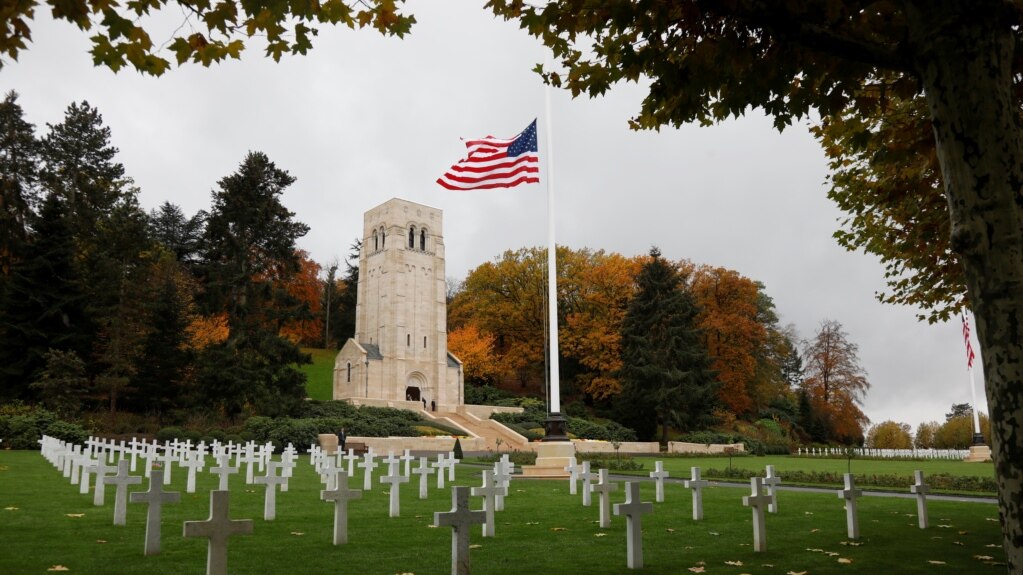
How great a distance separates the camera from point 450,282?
303 ft

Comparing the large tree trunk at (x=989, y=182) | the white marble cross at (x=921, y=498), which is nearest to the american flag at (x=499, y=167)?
the white marble cross at (x=921, y=498)

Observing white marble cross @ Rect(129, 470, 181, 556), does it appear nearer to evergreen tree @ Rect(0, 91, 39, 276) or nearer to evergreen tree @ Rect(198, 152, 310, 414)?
evergreen tree @ Rect(198, 152, 310, 414)

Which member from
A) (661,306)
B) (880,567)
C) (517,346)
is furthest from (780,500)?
(517,346)

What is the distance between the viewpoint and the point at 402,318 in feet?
184

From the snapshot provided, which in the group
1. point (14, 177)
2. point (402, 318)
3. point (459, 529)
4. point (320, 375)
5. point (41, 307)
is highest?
point (14, 177)

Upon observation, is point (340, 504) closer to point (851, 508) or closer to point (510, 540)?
point (510, 540)

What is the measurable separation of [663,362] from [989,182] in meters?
42.6

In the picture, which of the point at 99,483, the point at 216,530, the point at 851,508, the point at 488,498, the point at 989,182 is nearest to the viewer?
the point at 989,182

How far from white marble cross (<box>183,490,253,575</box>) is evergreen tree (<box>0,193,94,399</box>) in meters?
33.8

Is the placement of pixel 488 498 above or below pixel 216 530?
below

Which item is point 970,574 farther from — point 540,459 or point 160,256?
point 160,256

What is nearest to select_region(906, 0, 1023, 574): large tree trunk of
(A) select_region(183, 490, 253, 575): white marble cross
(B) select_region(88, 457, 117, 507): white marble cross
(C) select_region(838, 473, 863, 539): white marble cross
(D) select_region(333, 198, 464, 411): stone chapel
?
(A) select_region(183, 490, 253, 575): white marble cross

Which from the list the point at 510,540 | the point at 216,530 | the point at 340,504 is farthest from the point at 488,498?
the point at 216,530

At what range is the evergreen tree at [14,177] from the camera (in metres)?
35.3
